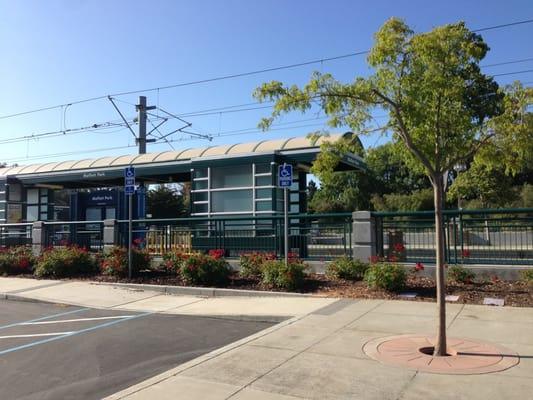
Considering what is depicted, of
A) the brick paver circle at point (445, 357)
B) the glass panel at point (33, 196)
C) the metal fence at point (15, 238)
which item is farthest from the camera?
the glass panel at point (33, 196)

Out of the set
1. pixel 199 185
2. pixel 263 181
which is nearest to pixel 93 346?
pixel 263 181

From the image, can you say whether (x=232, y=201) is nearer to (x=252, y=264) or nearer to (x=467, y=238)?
(x=252, y=264)

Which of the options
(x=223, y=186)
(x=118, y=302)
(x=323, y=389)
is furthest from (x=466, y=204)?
(x=323, y=389)

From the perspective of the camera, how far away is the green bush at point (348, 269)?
12234 millimetres

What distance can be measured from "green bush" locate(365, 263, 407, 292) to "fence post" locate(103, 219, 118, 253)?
9371 millimetres

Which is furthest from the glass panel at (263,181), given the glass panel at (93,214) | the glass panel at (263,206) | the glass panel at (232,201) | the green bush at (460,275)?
the glass panel at (93,214)

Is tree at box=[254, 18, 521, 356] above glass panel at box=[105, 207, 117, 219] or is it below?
above

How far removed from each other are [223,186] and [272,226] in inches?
151

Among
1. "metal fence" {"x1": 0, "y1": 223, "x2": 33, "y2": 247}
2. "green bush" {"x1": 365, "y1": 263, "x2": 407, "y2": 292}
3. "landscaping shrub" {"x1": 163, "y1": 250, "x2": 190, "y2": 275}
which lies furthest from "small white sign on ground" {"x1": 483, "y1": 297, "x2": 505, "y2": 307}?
"metal fence" {"x1": 0, "y1": 223, "x2": 33, "y2": 247}

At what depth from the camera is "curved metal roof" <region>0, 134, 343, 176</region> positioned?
17.7 metres

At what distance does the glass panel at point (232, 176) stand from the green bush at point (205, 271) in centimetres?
521

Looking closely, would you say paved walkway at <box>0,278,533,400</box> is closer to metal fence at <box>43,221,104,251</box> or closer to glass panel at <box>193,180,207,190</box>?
glass panel at <box>193,180,207,190</box>

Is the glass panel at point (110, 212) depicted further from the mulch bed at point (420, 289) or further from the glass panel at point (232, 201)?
the mulch bed at point (420, 289)

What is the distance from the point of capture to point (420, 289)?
36.1ft
